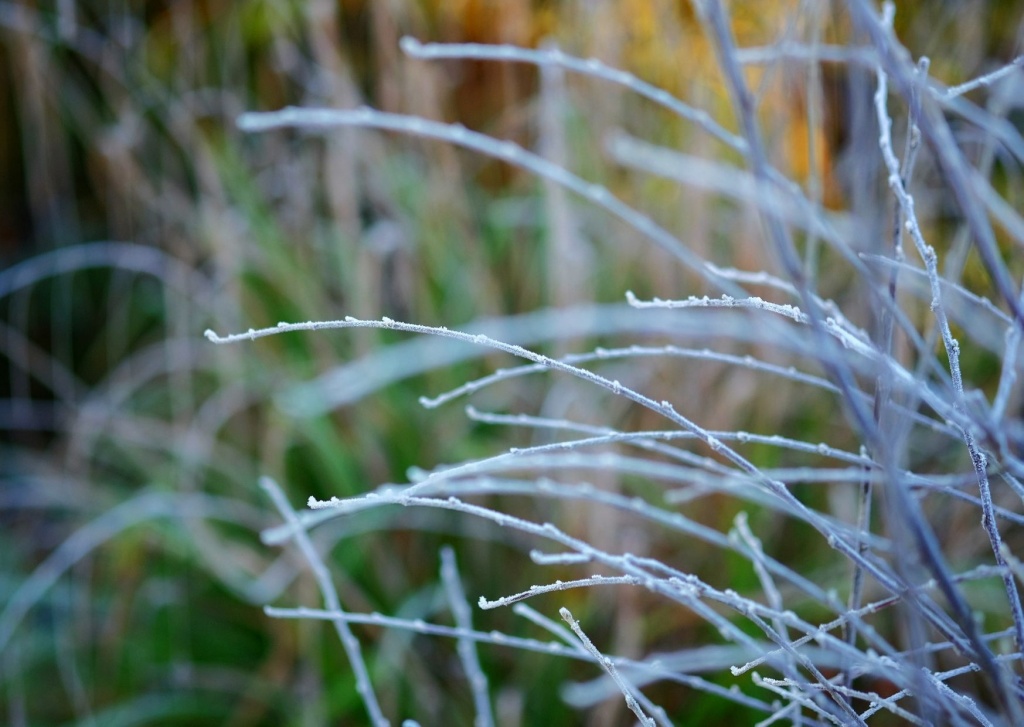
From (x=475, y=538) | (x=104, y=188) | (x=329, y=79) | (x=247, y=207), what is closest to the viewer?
(x=475, y=538)

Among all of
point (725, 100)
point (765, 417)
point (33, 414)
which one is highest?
point (725, 100)

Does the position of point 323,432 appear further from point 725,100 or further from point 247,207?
point 725,100

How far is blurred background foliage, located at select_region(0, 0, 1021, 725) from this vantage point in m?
0.85

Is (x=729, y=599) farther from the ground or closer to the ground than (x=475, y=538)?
farther from the ground

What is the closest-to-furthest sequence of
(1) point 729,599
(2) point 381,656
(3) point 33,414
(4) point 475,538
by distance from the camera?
(1) point 729,599, (2) point 381,656, (4) point 475,538, (3) point 33,414

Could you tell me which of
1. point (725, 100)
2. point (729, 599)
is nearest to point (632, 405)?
point (725, 100)

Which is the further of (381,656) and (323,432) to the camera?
(323,432)

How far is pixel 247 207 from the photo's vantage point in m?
1.14

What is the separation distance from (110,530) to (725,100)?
77cm

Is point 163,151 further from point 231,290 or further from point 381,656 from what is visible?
point 381,656

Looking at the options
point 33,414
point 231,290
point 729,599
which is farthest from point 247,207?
point 729,599

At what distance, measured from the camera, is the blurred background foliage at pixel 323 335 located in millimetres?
854

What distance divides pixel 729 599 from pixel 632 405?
673 millimetres

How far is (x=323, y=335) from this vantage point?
1.08 metres
